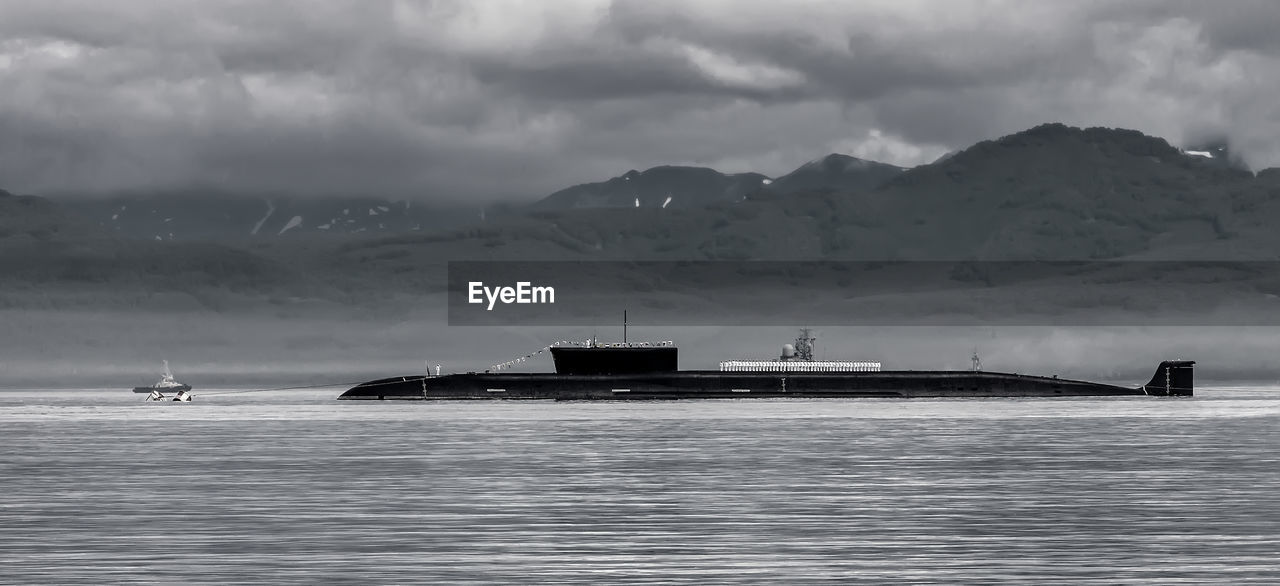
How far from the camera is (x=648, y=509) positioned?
51.2 metres

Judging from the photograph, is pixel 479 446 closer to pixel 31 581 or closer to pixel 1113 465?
pixel 1113 465

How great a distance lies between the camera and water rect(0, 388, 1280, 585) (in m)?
37.9

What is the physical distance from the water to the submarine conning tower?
80.6 meters

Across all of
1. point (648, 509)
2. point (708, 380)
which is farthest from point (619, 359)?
point (648, 509)

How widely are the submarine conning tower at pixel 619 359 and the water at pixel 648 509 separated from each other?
80578 millimetres

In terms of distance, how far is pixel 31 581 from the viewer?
117 feet

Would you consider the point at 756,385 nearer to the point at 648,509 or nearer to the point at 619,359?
the point at 619,359

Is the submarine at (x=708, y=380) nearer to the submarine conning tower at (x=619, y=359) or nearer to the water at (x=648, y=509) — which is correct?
the submarine conning tower at (x=619, y=359)

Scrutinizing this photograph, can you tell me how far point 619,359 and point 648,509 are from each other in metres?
132

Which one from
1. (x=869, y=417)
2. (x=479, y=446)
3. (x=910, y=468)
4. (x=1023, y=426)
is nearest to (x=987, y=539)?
(x=910, y=468)

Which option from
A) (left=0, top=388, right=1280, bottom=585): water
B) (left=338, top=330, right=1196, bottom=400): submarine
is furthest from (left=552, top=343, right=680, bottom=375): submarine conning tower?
(left=0, top=388, right=1280, bottom=585): water

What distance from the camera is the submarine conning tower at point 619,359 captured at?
183 m

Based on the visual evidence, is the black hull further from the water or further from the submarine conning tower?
the water

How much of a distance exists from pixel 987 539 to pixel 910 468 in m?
27.3
